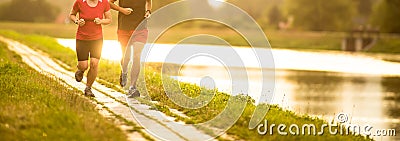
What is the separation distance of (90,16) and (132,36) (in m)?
1.22

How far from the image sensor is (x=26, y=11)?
111812 mm

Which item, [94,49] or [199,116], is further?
[94,49]

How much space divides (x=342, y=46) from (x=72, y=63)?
55.9 metres

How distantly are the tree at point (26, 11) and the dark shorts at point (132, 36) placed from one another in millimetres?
98233

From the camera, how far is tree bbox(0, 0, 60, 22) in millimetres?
111375

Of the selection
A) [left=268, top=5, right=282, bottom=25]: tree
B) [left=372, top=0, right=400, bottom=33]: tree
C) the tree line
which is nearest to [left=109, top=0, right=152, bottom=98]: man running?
[left=372, top=0, right=400, bottom=33]: tree

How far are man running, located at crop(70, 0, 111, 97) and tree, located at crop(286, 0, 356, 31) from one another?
302 ft

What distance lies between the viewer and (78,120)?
1066 centimetres

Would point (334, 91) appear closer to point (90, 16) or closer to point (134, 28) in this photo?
point (134, 28)

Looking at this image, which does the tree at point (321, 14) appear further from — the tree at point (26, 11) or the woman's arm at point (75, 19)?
the woman's arm at point (75, 19)

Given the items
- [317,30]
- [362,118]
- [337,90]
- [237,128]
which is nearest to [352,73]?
[337,90]

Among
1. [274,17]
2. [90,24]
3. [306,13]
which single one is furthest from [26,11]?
[90,24]

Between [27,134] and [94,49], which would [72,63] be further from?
[27,134]

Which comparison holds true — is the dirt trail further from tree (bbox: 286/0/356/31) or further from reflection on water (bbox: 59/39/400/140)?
tree (bbox: 286/0/356/31)
